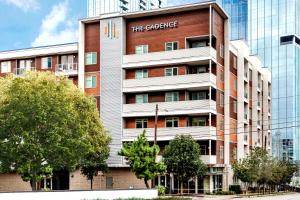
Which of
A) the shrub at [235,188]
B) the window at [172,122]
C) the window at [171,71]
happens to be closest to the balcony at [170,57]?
the window at [171,71]

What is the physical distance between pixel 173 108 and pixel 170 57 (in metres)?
6.11

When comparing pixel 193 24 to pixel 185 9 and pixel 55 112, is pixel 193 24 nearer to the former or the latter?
pixel 185 9

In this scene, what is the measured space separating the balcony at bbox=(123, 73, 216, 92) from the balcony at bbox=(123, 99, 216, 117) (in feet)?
6.11

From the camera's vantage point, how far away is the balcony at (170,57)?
68.4 metres

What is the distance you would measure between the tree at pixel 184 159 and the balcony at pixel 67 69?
20.0 meters

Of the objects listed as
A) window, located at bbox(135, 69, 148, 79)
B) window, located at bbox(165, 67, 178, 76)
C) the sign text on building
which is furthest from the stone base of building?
the sign text on building

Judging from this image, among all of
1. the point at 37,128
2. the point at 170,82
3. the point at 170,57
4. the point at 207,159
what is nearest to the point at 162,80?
the point at 170,82

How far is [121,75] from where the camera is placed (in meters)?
72.8

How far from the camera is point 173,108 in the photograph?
6956 centimetres

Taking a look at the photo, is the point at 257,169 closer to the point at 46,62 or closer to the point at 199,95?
the point at 199,95

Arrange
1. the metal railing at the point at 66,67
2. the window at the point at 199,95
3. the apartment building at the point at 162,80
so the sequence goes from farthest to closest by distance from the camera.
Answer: the metal railing at the point at 66,67 < the window at the point at 199,95 < the apartment building at the point at 162,80

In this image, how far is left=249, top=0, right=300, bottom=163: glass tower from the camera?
18150 cm

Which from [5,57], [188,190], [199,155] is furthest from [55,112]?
[5,57]

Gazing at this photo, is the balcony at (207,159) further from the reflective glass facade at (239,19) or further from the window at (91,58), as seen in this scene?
the reflective glass facade at (239,19)
